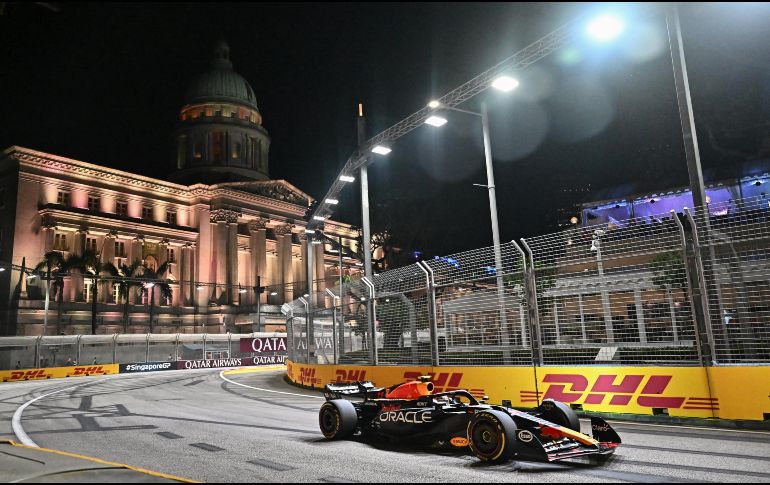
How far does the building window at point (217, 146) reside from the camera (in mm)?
87231

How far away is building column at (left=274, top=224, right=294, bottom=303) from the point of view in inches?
3110

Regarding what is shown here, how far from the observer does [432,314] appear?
13.1m

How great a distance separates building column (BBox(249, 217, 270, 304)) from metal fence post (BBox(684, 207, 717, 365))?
68.8m

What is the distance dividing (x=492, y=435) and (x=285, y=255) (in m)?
75.5

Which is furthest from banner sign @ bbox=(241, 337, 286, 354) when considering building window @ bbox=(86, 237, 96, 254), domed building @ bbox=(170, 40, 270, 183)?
domed building @ bbox=(170, 40, 270, 183)

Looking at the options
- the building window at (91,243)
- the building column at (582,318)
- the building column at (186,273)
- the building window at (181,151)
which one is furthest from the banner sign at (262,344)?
the building window at (181,151)

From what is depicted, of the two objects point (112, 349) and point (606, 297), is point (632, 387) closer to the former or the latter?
point (606, 297)

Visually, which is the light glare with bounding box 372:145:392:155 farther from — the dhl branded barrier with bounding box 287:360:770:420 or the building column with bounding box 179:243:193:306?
the building column with bounding box 179:243:193:306

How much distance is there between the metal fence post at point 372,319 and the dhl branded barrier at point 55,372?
81.7 feet

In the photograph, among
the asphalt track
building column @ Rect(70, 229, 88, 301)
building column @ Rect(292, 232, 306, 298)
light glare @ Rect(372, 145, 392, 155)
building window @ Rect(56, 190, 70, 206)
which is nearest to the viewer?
the asphalt track

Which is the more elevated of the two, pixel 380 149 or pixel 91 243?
pixel 91 243

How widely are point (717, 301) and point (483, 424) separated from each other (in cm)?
521

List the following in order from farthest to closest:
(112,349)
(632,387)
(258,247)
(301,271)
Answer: (301,271) < (258,247) < (112,349) < (632,387)

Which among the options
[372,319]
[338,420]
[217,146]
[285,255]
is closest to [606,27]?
[372,319]
